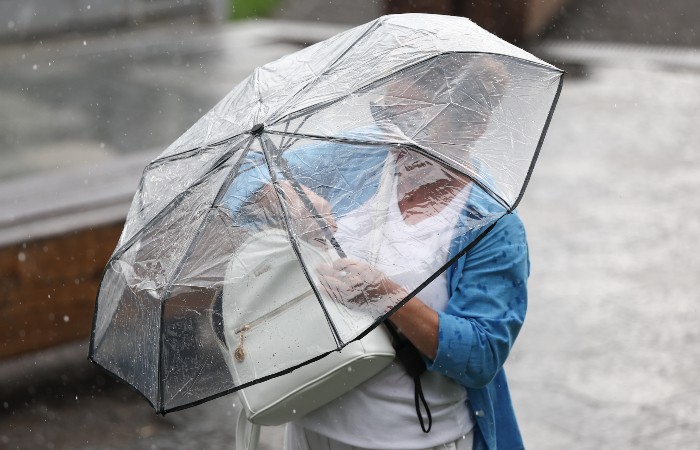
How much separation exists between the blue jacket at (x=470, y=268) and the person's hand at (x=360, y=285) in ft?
0.45

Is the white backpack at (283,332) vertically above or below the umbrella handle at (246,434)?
above

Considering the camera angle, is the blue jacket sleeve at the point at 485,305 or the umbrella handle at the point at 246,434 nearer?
the blue jacket sleeve at the point at 485,305

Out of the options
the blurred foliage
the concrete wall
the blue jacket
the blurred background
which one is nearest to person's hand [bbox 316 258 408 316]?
the blue jacket

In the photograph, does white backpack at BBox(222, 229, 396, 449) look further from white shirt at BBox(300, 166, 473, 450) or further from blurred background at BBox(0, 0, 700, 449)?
blurred background at BBox(0, 0, 700, 449)

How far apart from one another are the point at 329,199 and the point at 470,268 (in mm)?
402

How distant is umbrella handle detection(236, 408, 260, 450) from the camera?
2684 millimetres

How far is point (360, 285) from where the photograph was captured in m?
2.31

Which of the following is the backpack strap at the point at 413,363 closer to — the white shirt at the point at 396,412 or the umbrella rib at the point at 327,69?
the white shirt at the point at 396,412

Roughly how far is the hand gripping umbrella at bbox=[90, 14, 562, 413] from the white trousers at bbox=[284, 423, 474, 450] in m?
0.44

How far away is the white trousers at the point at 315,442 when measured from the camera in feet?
8.86

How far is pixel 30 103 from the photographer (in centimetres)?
1221

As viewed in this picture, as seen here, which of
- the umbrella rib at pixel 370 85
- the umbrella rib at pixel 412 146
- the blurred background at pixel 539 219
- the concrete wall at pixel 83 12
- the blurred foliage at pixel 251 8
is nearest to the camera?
the umbrella rib at pixel 412 146

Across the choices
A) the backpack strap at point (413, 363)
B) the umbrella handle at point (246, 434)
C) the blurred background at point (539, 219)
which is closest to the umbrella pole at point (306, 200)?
the backpack strap at point (413, 363)

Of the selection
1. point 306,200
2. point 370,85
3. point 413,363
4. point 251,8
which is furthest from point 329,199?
point 251,8
